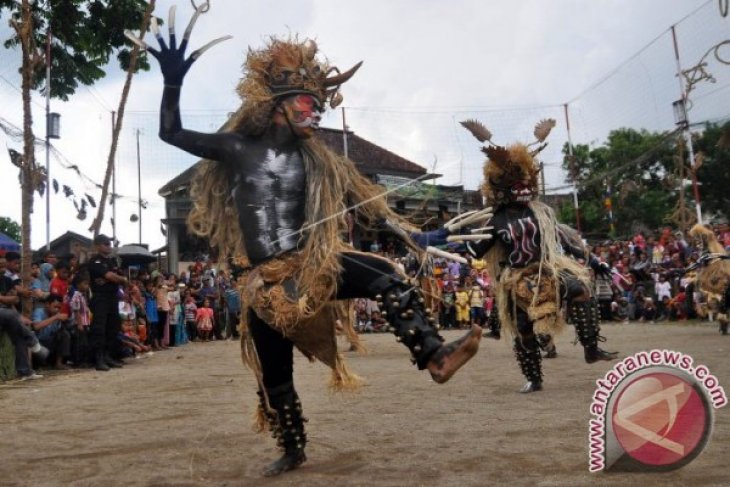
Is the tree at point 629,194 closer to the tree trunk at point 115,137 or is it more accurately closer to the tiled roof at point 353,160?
the tiled roof at point 353,160

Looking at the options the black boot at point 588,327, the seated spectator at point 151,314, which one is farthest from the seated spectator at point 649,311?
the black boot at point 588,327

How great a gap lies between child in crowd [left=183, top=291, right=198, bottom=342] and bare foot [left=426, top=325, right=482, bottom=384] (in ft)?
52.4

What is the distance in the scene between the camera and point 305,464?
3.89 m

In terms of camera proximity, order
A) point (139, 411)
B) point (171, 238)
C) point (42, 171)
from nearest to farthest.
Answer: point (139, 411) < point (42, 171) < point (171, 238)

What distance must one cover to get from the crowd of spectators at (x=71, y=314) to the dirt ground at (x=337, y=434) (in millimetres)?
1144

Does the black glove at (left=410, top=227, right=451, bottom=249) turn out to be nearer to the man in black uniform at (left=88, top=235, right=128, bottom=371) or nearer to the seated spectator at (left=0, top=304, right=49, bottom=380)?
the seated spectator at (left=0, top=304, right=49, bottom=380)

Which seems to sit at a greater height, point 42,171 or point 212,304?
point 42,171

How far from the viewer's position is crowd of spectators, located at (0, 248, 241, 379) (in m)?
9.59

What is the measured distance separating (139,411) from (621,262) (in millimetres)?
16824

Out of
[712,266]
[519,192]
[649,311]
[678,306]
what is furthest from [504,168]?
[649,311]

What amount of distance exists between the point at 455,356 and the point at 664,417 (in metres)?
0.86

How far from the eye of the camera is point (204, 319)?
19.0 m

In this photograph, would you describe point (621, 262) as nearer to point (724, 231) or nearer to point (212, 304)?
point (724, 231)

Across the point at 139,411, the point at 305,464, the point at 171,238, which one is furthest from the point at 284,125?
the point at 171,238
